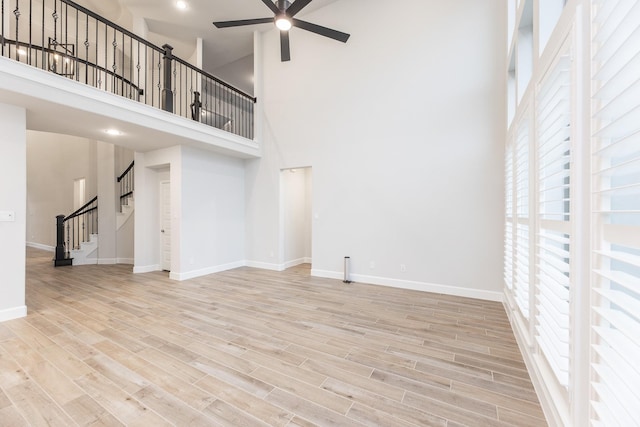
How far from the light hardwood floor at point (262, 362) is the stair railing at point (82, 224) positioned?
143 inches

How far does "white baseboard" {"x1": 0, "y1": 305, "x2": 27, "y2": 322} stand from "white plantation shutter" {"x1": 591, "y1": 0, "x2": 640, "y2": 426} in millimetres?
5388

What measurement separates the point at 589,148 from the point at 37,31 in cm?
1163

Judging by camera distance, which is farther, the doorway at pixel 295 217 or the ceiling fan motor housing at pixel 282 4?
the doorway at pixel 295 217

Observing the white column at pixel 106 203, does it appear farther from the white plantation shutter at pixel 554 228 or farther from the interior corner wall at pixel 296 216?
Result: the white plantation shutter at pixel 554 228

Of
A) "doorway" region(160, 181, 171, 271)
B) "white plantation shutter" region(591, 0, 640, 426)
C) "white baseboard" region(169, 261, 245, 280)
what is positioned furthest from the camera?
"doorway" region(160, 181, 171, 271)

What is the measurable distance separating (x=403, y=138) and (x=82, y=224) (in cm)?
864

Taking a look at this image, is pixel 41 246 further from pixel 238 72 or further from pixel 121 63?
pixel 238 72

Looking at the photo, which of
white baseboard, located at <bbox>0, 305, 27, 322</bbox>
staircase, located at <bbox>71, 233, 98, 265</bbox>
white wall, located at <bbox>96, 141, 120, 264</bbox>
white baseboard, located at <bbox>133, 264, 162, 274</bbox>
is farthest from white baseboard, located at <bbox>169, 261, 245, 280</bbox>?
staircase, located at <bbox>71, 233, 98, 265</bbox>

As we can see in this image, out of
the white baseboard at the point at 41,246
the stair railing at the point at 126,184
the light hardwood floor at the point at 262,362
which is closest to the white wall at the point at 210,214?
the light hardwood floor at the point at 262,362

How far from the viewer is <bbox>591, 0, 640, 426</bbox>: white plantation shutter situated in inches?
33.2

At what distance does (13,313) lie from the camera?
11.0 feet

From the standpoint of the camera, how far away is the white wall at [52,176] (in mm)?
7762

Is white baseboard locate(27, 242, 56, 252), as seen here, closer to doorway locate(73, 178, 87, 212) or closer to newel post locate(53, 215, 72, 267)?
doorway locate(73, 178, 87, 212)

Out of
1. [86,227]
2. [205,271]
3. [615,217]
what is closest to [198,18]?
[205,271]
